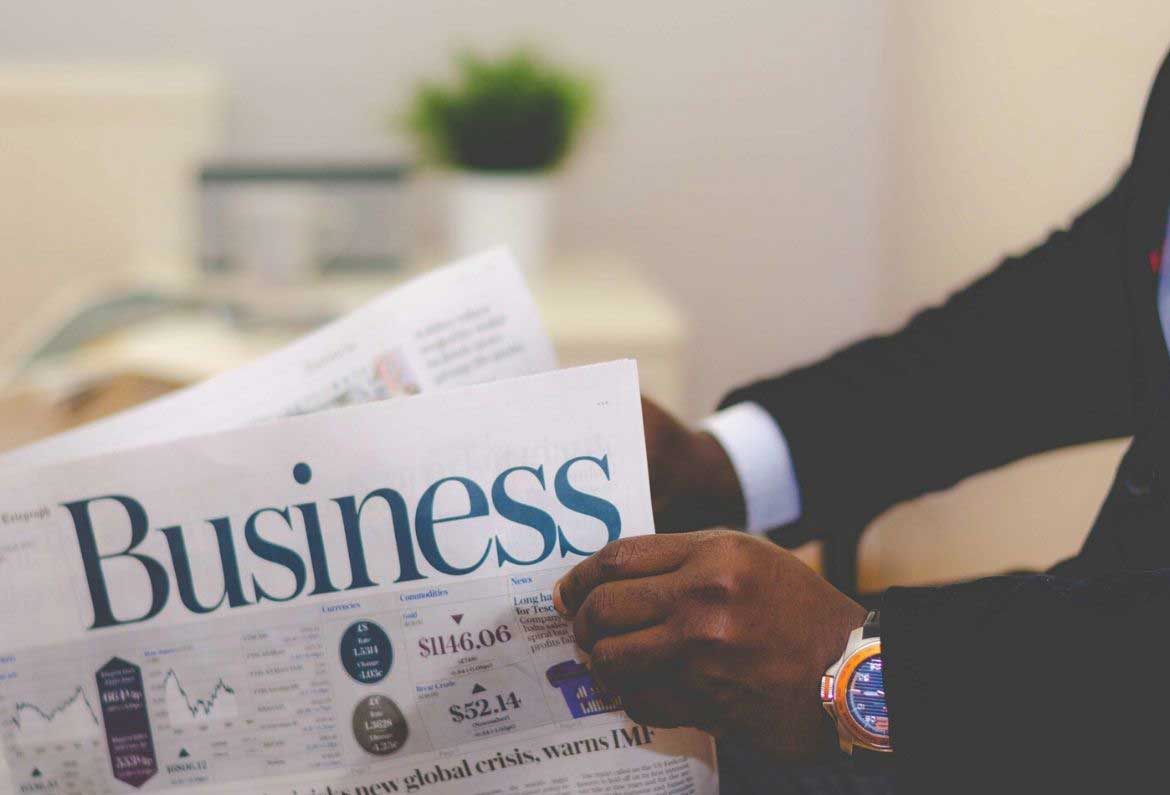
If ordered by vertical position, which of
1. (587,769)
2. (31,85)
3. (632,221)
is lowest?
(587,769)

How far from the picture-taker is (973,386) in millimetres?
733

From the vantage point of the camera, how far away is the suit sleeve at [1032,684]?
38 cm

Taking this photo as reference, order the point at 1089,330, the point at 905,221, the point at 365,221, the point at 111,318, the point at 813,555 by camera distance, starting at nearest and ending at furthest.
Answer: the point at 1089,330 → the point at 111,318 → the point at 365,221 → the point at 905,221 → the point at 813,555

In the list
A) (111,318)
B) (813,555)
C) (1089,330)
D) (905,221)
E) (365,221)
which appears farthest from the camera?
(813,555)

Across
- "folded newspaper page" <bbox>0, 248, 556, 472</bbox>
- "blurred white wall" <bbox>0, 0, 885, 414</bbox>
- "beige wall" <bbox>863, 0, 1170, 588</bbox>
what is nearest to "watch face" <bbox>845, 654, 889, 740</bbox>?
"folded newspaper page" <bbox>0, 248, 556, 472</bbox>

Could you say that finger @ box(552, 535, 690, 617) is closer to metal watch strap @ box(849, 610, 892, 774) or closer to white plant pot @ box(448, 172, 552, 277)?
metal watch strap @ box(849, 610, 892, 774)

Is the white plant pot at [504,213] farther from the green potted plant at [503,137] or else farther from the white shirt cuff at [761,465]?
the white shirt cuff at [761,465]

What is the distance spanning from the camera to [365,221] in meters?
1.67

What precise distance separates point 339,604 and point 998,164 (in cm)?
105

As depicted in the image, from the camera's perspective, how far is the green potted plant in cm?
157

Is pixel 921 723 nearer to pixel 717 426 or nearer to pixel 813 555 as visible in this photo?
pixel 717 426

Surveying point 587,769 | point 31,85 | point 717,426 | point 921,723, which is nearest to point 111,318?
point 31,85

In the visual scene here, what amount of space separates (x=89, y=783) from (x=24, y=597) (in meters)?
0.09

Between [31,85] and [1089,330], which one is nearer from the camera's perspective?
[1089,330]
